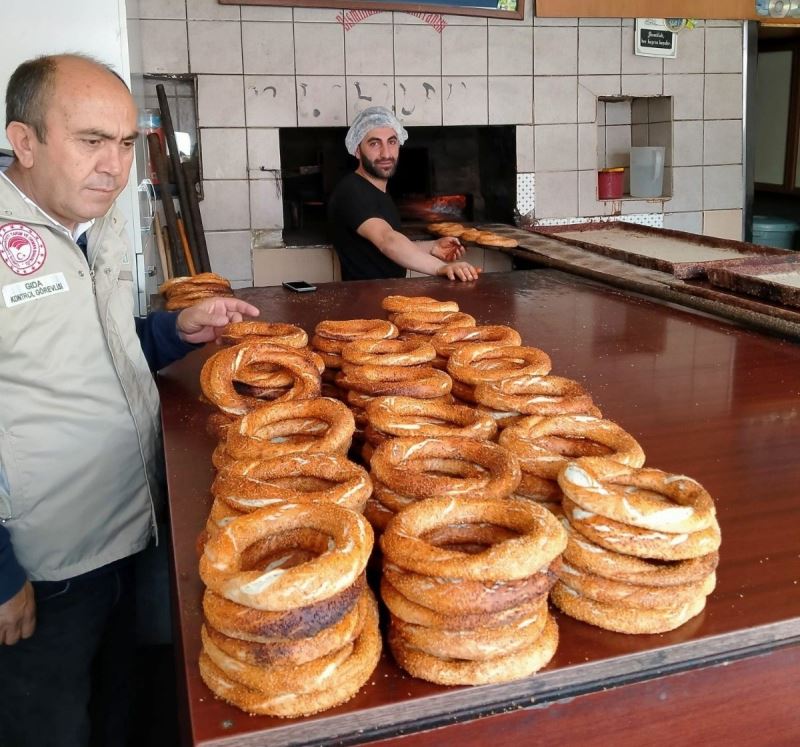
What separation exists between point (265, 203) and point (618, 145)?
2762 mm

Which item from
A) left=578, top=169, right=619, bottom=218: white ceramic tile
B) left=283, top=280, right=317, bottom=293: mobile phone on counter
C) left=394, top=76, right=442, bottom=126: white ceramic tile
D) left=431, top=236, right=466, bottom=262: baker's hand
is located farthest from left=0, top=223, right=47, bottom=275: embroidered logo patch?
left=578, top=169, right=619, bottom=218: white ceramic tile

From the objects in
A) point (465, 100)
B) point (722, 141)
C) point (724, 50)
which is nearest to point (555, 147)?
point (465, 100)

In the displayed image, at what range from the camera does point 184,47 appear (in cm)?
477

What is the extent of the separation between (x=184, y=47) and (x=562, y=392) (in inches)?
158

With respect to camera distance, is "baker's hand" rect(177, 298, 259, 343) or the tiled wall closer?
"baker's hand" rect(177, 298, 259, 343)

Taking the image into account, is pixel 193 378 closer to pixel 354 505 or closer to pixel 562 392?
pixel 562 392

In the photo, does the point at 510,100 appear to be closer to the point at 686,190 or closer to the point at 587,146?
the point at 587,146

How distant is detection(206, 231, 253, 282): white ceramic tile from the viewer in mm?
5031

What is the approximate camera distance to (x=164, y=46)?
15.5 ft

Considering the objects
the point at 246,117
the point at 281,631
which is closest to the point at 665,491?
the point at 281,631

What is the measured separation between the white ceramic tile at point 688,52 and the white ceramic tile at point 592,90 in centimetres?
39

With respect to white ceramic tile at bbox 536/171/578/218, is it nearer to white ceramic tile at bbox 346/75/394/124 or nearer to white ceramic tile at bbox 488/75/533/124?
white ceramic tile at bbox 488/75/533/124

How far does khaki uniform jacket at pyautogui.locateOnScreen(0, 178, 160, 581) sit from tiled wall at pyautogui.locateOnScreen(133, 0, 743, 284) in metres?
3.22

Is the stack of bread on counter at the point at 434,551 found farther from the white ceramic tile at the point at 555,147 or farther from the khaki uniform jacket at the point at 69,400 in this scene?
the white ceramic tile at the point at 555,147
